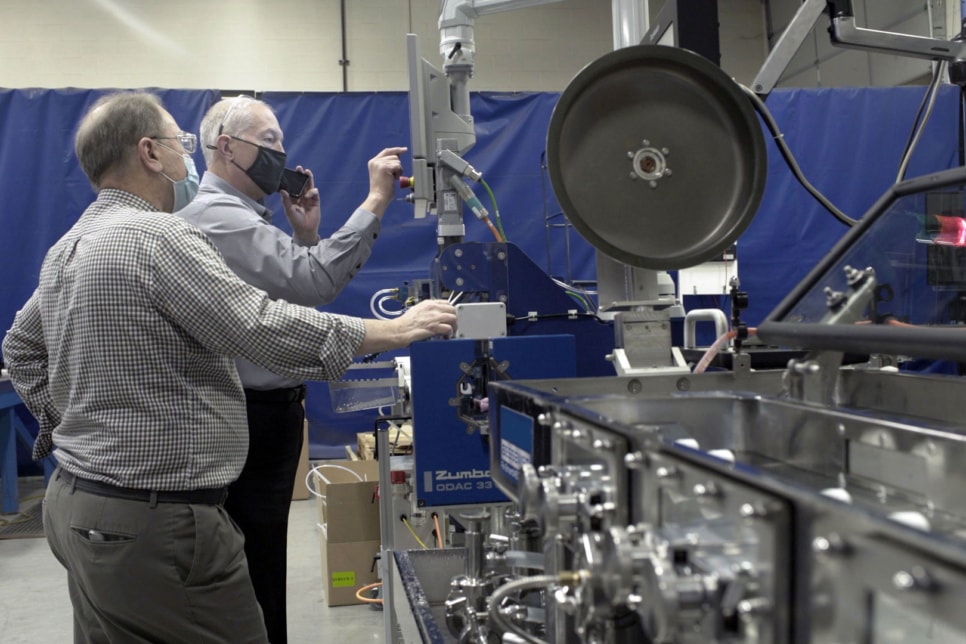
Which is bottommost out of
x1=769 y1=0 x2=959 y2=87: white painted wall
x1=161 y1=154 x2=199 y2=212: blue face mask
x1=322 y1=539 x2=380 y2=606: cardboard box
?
→ x1=322 y1=539 x2=380 y2=606: cardboard box

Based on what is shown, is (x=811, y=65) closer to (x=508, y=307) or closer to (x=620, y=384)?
(x=508, y=307)

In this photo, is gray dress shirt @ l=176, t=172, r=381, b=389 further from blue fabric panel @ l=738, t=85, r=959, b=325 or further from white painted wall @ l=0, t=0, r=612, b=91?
white painted wall @ l=0, t=0, r=612, b=91

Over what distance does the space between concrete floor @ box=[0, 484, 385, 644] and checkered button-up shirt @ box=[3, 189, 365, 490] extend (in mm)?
1661

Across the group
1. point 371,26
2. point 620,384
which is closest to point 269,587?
point 620,384

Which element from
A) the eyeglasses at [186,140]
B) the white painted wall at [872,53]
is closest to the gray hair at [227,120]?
the eyeglasses at [186,140]

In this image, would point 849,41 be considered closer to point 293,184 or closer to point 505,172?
point 293,184

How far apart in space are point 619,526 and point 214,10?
20.9 ft

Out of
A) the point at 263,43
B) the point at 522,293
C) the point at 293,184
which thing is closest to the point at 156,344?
the point at 522,293

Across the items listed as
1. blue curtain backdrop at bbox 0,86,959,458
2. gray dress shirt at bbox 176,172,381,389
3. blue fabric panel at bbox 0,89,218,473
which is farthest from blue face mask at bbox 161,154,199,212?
blue fabric panel at bbox 0,89,218,473

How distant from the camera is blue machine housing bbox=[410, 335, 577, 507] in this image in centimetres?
191

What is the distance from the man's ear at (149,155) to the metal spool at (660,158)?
0.79m

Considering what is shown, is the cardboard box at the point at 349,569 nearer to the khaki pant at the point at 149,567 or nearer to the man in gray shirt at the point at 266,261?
the man in gray shirt at the point at 266,261

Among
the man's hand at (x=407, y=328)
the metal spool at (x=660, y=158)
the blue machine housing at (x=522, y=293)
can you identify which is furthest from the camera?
the blue machine housing at (x=522, y=293)

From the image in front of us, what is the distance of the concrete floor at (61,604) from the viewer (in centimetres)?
299
